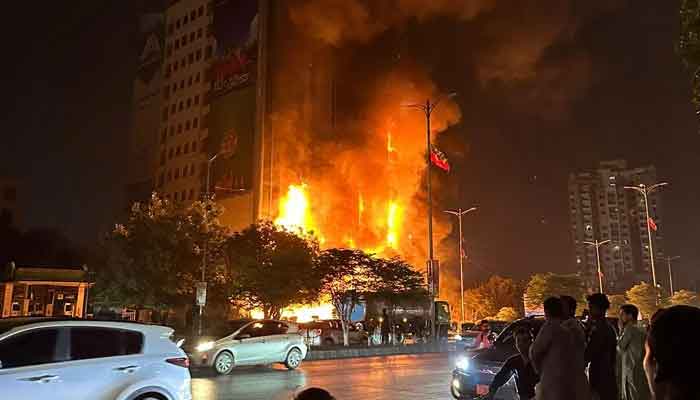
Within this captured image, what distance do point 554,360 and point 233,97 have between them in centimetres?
6720

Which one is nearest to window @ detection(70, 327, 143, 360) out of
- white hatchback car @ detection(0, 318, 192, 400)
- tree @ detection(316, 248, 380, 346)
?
white hatchback car @ detection(0, 318, 192, 400)

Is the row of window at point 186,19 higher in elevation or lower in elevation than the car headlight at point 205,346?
higher

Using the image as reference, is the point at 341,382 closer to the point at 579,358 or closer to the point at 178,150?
the point at 579,358

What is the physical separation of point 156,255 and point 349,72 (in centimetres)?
4401

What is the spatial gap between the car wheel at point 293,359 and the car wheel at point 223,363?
196cm

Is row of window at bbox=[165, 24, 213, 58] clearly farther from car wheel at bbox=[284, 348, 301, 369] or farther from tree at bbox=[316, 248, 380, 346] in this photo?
car wheel at bbox=[284, 348, 301, 369]

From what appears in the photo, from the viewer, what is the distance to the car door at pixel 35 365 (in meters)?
6.59

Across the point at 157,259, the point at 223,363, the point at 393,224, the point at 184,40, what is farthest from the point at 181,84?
the point at 223,363

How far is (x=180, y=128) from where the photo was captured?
3135 inches

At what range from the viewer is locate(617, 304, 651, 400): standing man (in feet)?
19.9

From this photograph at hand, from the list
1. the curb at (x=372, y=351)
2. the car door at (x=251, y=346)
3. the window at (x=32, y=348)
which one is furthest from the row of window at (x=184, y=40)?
the window at (x=32, y=348)

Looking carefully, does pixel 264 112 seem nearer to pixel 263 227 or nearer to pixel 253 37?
pixel 253 37

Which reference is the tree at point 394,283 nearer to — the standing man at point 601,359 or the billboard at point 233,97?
the standing man at point 601,359

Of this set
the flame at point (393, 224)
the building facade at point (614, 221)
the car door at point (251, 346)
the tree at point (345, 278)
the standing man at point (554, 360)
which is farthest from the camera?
the building facade at point (614, 221)
